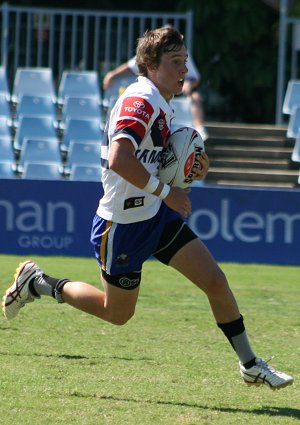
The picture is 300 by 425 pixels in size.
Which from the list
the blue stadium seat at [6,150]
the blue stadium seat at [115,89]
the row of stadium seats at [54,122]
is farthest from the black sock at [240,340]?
the blue stadium seat at [115,89]

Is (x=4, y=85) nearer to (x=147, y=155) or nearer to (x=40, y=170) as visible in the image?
(x=40, y=170)

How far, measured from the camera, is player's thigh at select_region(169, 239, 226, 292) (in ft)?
19.4

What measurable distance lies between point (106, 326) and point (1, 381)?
2.11 meters

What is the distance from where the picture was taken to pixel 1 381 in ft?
19.9

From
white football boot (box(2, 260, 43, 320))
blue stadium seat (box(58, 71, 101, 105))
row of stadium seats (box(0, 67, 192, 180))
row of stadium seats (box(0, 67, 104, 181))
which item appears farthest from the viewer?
blue stadium seat (box(58, 71, 101, 105))

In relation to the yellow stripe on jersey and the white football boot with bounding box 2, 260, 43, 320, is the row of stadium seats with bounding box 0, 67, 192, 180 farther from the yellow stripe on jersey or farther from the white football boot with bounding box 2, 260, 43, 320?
the yellow stripe on jersey

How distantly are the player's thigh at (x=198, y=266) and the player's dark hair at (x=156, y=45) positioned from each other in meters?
1.02

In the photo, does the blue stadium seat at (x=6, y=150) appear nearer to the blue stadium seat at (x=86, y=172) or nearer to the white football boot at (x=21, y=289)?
the blue stadium seat at (x=86, y=172)

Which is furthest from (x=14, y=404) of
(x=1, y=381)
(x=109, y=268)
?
(x=109, y=268)

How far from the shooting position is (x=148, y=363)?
6746 mm

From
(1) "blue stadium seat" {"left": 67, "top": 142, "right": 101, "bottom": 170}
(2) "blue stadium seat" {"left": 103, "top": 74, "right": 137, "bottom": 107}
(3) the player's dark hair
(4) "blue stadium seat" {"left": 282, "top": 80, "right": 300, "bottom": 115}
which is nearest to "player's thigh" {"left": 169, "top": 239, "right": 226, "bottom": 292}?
(3) the player's dark hair

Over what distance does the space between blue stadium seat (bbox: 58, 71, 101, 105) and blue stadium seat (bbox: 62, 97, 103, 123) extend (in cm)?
35

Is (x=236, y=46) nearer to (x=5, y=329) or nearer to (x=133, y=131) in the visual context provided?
(x=5, y=329)

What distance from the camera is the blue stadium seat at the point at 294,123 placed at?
15.1 metres
